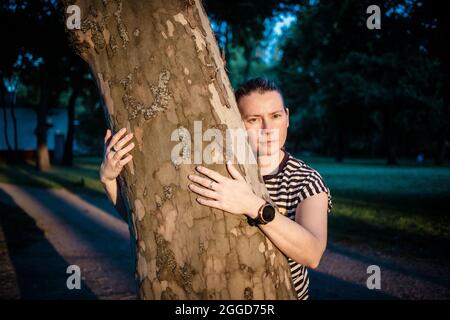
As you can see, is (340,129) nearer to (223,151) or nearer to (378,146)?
(378,146)

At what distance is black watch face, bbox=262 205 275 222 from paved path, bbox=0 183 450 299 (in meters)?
3.30

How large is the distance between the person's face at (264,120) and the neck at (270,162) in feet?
0.09

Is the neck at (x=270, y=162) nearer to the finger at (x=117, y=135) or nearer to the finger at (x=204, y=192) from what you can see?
the finger at (x=204, y=192)

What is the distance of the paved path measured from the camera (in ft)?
13.6

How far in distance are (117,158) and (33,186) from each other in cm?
1533

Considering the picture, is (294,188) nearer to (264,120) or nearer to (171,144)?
(264,120)

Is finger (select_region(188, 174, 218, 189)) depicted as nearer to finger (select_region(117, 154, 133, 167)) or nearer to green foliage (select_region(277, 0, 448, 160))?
finger (select_region(117, 154, 133, 167))

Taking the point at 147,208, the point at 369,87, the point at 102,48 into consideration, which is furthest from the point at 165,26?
the point at 369,87

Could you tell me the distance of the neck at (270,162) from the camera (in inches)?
79.7

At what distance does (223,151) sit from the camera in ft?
4.56

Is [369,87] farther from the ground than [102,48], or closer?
farther from the ground
